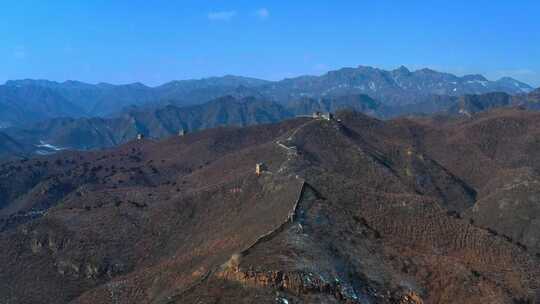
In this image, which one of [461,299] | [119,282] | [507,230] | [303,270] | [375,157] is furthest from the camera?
[375,157]

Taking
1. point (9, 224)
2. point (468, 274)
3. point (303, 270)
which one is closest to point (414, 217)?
point (468, 274)

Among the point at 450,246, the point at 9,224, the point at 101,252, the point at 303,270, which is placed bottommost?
the point at 9,224

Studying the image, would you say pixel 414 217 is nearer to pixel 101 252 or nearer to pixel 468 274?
pixel 468 274

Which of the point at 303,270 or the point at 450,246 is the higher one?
the point at 303,270

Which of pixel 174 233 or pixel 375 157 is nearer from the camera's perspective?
pixel 174 233

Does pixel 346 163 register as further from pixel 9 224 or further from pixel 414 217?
pixel 9 224

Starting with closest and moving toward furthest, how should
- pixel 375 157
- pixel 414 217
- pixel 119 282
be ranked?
1. pixel 119 282
2. pixel 414 217
3. pixel 375 157
